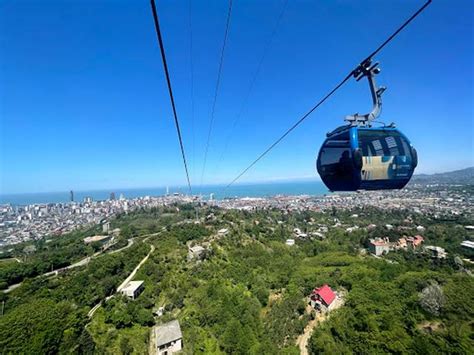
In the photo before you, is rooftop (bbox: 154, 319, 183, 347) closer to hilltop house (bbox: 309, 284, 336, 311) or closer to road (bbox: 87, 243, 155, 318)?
road (bbox: 87, 243, 155, 318)

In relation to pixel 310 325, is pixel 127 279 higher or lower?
higher

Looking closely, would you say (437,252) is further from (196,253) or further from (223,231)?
(196,253)

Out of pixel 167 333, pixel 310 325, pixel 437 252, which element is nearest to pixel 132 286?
pixel 167 333

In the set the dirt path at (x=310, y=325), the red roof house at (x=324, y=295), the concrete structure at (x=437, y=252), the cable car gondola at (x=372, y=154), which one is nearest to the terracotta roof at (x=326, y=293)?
the red roof house at (x=324, y=295)

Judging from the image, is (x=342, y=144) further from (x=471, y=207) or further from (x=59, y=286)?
(x=471, y=207)

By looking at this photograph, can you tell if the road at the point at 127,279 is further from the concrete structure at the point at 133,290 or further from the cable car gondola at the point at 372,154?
the cable car gondola at the point at 372,154
